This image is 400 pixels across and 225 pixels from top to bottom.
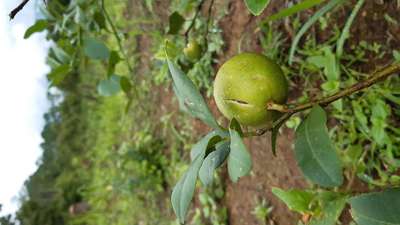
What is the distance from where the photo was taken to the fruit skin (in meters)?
0.62

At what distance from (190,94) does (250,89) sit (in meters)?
0.08

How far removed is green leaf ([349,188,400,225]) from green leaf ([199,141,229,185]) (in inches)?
6.5

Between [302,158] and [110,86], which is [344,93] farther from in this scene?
[110,86]

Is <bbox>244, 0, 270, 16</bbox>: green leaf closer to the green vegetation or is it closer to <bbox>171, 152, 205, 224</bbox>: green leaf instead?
the green vegetation

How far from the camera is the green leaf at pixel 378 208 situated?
54 cm

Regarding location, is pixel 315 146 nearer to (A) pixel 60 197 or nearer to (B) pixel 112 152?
(B) pixel 112 152

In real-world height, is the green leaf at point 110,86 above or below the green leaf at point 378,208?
below

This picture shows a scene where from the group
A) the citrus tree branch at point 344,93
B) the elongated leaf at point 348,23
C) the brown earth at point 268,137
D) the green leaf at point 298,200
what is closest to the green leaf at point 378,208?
the citrus tree branch at point 344,93

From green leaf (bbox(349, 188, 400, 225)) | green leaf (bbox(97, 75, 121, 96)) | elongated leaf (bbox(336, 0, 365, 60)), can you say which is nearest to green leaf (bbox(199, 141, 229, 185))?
green leaf (bbox(349, 188, 400, 225))

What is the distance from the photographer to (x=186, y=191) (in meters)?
0.58

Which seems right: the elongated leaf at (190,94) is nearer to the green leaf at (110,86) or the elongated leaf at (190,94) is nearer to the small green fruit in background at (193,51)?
the small green fruit in background at (193,51)

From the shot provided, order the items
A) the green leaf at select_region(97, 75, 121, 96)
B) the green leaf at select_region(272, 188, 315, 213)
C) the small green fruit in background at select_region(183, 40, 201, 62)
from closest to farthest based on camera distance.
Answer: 1. the green leaf at select_region(272, 188, 315, 213)
2. the small green fruit in background at select_region(183, 40, 201, 62)
3. the green leaf at select_region(97, 75, 121, 96)

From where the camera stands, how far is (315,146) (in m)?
0.59

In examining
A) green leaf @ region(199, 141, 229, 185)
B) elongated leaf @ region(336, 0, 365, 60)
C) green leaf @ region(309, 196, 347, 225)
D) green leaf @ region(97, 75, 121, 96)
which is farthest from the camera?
green leaf @ region(97, 75, 121, 96)
